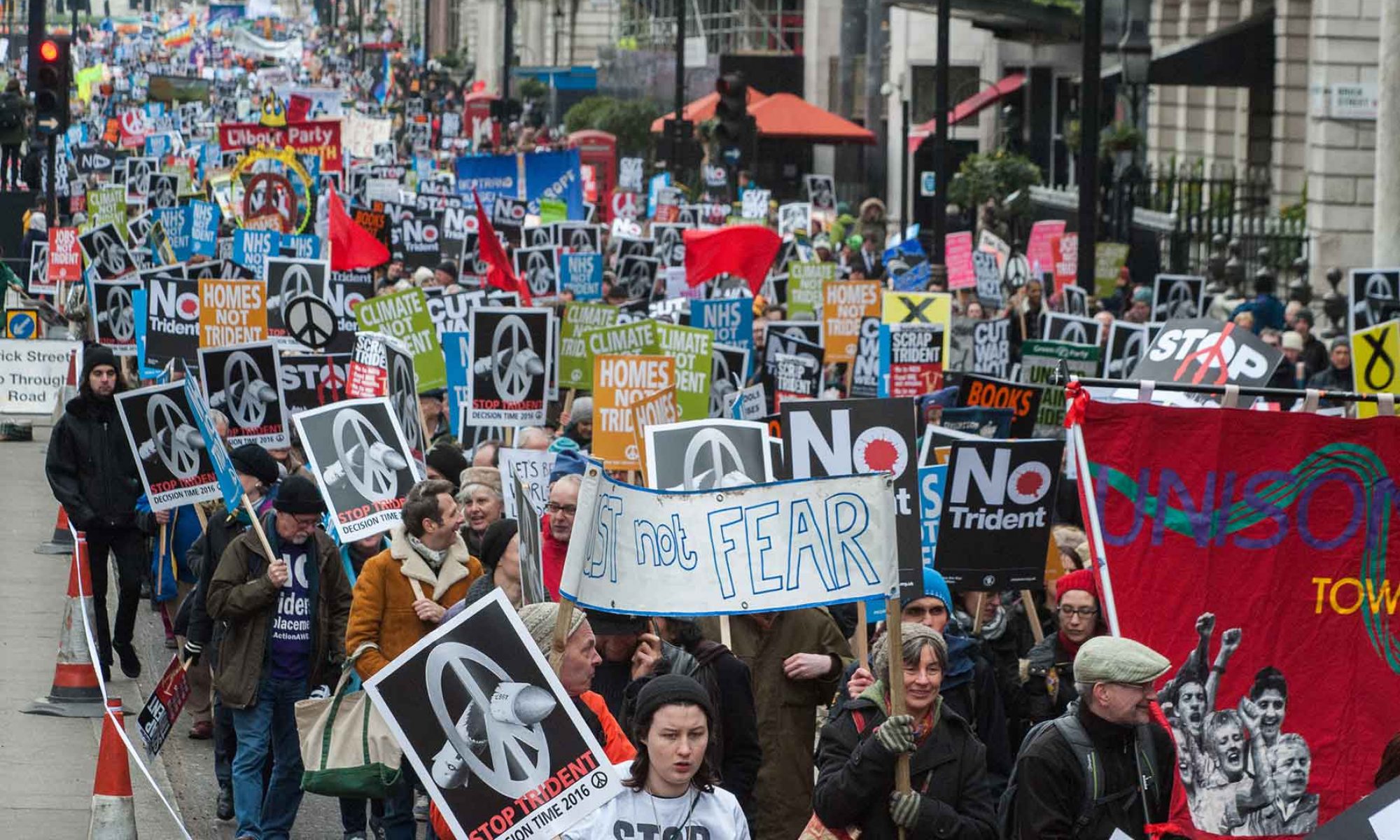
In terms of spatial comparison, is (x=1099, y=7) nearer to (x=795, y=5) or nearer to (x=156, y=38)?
(x=795, y=5)

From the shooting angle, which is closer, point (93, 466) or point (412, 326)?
point (93, 466)

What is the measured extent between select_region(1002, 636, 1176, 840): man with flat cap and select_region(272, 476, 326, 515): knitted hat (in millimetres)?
3785

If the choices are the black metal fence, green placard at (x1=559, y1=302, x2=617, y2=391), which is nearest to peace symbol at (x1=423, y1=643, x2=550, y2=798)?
green placard at (x1=559, y1=302, x2=617, y2=391)

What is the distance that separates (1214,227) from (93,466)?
75.1 ft

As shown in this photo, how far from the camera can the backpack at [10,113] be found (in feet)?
85.7

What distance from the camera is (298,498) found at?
9156 millimetres

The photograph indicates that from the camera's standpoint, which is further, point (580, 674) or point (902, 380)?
point (902, 380)

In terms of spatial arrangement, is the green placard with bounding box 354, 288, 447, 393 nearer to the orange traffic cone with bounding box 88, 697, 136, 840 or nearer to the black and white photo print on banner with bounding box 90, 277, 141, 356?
the black and white photo print on banner with bounding box 90, 277, 141, 356

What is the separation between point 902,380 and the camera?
1602cm

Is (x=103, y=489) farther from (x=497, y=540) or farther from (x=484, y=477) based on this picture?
(x=497, y=540)

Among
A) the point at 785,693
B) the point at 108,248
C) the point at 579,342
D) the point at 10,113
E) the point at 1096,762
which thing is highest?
the point at 10,113

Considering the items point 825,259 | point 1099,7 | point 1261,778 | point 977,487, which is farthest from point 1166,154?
point 1261,778

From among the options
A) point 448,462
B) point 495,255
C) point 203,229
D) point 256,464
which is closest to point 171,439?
point 256,464

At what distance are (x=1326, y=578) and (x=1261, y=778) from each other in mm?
644
